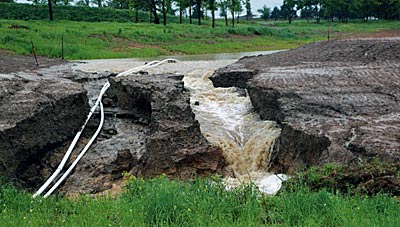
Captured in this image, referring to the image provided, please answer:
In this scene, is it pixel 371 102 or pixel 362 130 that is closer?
pixel 362 130

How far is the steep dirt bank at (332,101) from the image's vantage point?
6824 millimetres

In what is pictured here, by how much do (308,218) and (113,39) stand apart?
2807 centimetres

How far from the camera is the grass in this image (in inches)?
163

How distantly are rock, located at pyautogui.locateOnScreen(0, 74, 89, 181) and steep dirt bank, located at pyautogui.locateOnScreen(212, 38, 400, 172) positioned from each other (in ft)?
12.8

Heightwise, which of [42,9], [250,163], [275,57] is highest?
[42,9]

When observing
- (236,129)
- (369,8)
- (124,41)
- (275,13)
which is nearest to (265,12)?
(275,13)

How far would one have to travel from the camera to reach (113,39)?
30750mm

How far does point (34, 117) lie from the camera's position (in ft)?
25.4

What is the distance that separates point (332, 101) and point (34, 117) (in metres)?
5.42

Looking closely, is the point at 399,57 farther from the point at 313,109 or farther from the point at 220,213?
the point at 220,213

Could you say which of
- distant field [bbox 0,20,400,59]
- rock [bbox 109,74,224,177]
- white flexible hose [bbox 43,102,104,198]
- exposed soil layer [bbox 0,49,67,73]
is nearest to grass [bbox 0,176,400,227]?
white flexible hose [bbox 43,102,104,198]

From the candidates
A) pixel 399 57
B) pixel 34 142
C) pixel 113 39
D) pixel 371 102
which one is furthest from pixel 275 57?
pixel 113 39

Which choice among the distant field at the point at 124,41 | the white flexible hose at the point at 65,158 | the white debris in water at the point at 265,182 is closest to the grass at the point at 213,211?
the white flexible hose at the point at 65,158

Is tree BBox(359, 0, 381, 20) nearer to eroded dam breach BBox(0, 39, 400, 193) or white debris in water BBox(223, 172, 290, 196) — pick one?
eroded dam breach BBox(0, 39, 400, 193)
